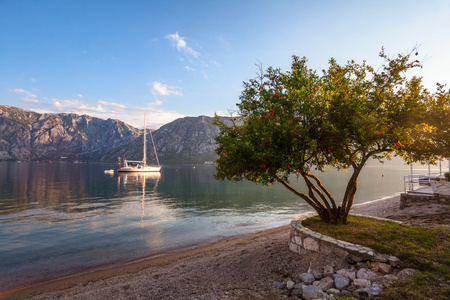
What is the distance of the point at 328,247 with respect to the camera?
1027 cm

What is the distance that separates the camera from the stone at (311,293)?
7550mm

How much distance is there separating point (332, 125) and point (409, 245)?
19.5 ft

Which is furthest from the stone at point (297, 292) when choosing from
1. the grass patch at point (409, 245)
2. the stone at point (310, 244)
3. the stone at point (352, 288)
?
the stone at point (310, 244)

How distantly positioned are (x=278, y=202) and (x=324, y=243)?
33.6m

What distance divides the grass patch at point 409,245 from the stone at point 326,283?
5.35ft

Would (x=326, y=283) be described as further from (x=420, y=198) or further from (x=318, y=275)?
(x=420, y=198)

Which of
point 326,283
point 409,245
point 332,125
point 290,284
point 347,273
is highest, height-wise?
point 332,125

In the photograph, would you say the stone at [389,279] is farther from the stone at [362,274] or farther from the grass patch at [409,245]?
the stone at [362,274]

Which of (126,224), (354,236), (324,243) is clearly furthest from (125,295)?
(126,224)

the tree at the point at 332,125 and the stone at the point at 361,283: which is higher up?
the tree at the point at 332,125

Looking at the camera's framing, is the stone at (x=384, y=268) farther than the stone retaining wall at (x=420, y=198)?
No

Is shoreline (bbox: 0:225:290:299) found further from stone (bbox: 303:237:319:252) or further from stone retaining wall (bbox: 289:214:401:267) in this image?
stone (bbox: 303:237:319:252)

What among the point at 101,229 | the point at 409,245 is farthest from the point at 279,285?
the point at 101,229

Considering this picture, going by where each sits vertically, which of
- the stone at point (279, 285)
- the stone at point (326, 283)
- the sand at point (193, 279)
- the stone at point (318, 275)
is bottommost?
the sand at point (193, 279)
